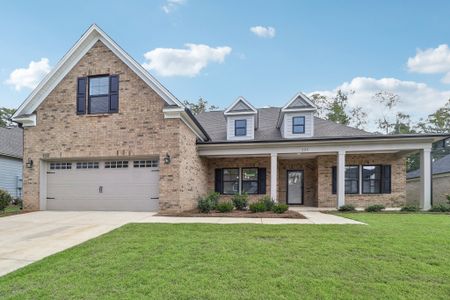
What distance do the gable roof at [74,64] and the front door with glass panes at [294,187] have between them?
8003 mm

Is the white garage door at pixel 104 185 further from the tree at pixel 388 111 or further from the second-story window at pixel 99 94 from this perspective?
the tree at pixel 388 111

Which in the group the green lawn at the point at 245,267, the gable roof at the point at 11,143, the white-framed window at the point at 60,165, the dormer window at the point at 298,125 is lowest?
the green lawn at the point at 245,267

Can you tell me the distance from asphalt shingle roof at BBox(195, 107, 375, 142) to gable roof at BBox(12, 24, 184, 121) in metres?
4.67

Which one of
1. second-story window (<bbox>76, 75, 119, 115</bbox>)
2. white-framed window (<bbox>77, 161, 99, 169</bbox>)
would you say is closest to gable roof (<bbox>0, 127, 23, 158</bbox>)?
white-framed window (<bbox>77, 161, 99, 169</bbox>)

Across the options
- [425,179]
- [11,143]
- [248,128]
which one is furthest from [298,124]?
[11,143]

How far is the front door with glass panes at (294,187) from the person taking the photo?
50.4 ft

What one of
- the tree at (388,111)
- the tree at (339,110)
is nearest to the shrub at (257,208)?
the tree at (339,110)

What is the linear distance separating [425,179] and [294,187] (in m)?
6.09

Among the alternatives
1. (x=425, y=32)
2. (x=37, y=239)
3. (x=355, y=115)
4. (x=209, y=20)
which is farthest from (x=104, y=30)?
(x=355, y=115)

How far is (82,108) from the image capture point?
11.6 meters

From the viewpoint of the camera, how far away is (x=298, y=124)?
45.4 feet

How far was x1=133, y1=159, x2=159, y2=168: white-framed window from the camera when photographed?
36.9 ft

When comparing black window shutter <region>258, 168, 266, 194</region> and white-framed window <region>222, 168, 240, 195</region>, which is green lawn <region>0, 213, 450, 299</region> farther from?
white-framed window <region>222, 168, 240, 195</region>

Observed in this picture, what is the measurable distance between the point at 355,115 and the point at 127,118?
2517 cm
